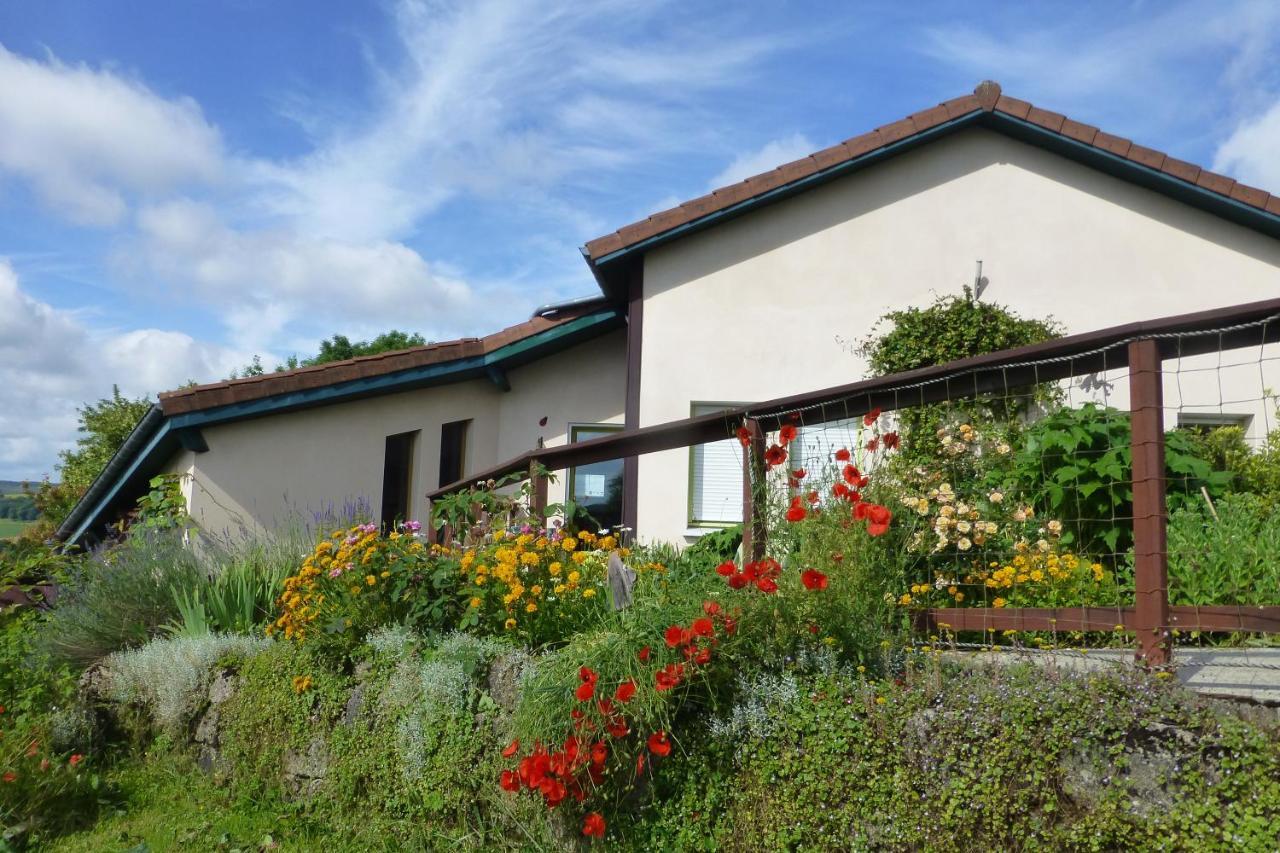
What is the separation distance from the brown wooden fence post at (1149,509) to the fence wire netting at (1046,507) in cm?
2

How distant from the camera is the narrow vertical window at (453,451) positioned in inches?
456

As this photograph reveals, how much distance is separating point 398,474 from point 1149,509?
9228mm

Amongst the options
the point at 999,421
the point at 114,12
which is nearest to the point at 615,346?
the point at 999,421

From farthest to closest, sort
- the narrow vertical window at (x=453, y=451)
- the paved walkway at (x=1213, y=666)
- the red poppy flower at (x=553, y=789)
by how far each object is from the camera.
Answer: the narrow vertical window at (x=453, y=451)
the red poppy flower at (x=553, y=789)
the paved walkway at (x=1213, y=666)

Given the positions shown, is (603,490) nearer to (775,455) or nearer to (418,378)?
(418,378)

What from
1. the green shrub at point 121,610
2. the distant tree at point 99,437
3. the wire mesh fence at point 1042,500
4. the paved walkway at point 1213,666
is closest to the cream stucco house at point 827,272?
the wire mesh fence at point 1042,500

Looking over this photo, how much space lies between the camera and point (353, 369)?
10203 mm

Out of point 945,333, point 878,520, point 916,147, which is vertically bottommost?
point 878,520

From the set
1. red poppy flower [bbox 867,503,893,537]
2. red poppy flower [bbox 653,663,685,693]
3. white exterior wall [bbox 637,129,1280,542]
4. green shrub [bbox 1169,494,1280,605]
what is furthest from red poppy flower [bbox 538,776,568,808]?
white exterior wall [bbox 637,129,1280,542]

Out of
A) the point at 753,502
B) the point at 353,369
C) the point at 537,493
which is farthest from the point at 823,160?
the point at 753,502

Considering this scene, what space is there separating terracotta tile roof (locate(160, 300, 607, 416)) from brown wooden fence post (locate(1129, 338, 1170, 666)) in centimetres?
786

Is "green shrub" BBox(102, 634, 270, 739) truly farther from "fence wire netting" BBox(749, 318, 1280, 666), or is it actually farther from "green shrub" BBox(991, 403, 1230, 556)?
"green shrub" BBox(991, 403, 1230, 556)

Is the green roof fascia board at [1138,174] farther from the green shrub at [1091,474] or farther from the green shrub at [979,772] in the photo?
the green shrub at [979,772]

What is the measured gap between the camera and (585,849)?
3.69 metres
